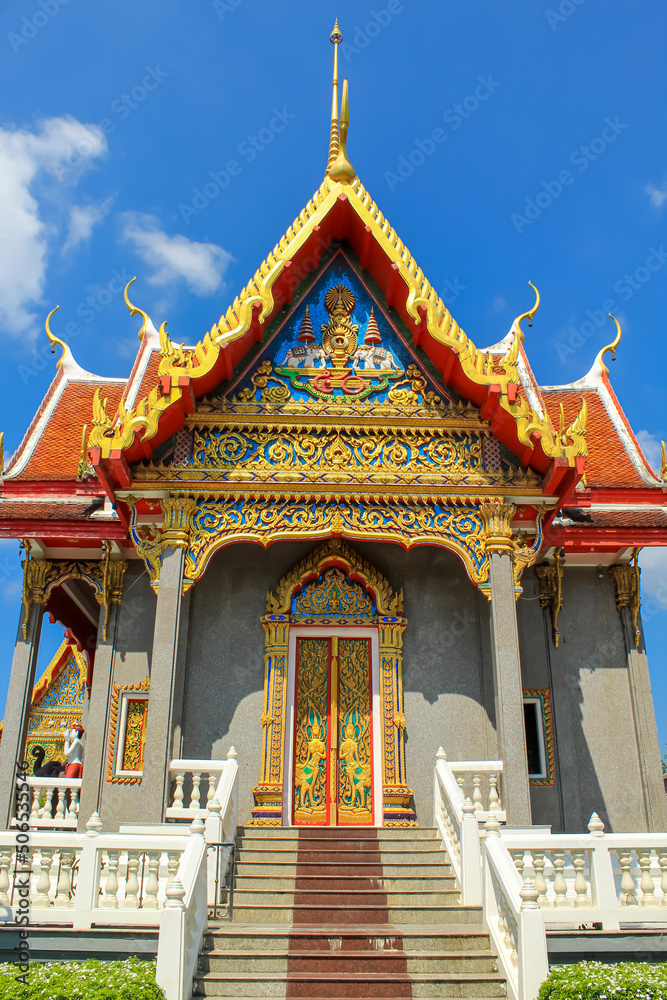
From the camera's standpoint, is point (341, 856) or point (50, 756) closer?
point (341, 856)

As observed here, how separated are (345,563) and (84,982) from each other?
6.33m

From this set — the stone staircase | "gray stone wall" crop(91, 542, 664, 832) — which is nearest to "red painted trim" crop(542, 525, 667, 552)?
"gray stone wall" crop(91, 542, 664, 832)

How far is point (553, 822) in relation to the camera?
10.9m

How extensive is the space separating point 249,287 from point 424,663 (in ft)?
16.5

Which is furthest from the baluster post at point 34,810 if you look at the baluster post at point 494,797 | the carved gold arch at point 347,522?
the baluster post at point 494,797

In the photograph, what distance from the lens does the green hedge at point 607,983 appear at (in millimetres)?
5348

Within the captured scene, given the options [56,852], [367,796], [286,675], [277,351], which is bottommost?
[56,852]

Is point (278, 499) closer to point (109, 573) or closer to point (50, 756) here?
point (109, 573)

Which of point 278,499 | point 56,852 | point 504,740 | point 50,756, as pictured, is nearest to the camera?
point 56,852

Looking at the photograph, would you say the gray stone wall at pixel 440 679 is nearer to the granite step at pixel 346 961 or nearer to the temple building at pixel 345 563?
the temple building at pixel 345 563

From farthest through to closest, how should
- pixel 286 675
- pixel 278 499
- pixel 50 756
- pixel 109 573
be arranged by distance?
pixel 50 756
pixel 109 573
pixel 286 675
pixel 278 499

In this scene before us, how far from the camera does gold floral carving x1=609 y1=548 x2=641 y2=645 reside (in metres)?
11.8

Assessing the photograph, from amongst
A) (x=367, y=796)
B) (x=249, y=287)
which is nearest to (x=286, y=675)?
(x=367, y=796)

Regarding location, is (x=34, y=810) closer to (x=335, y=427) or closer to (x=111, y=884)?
(x=111, y=884)
